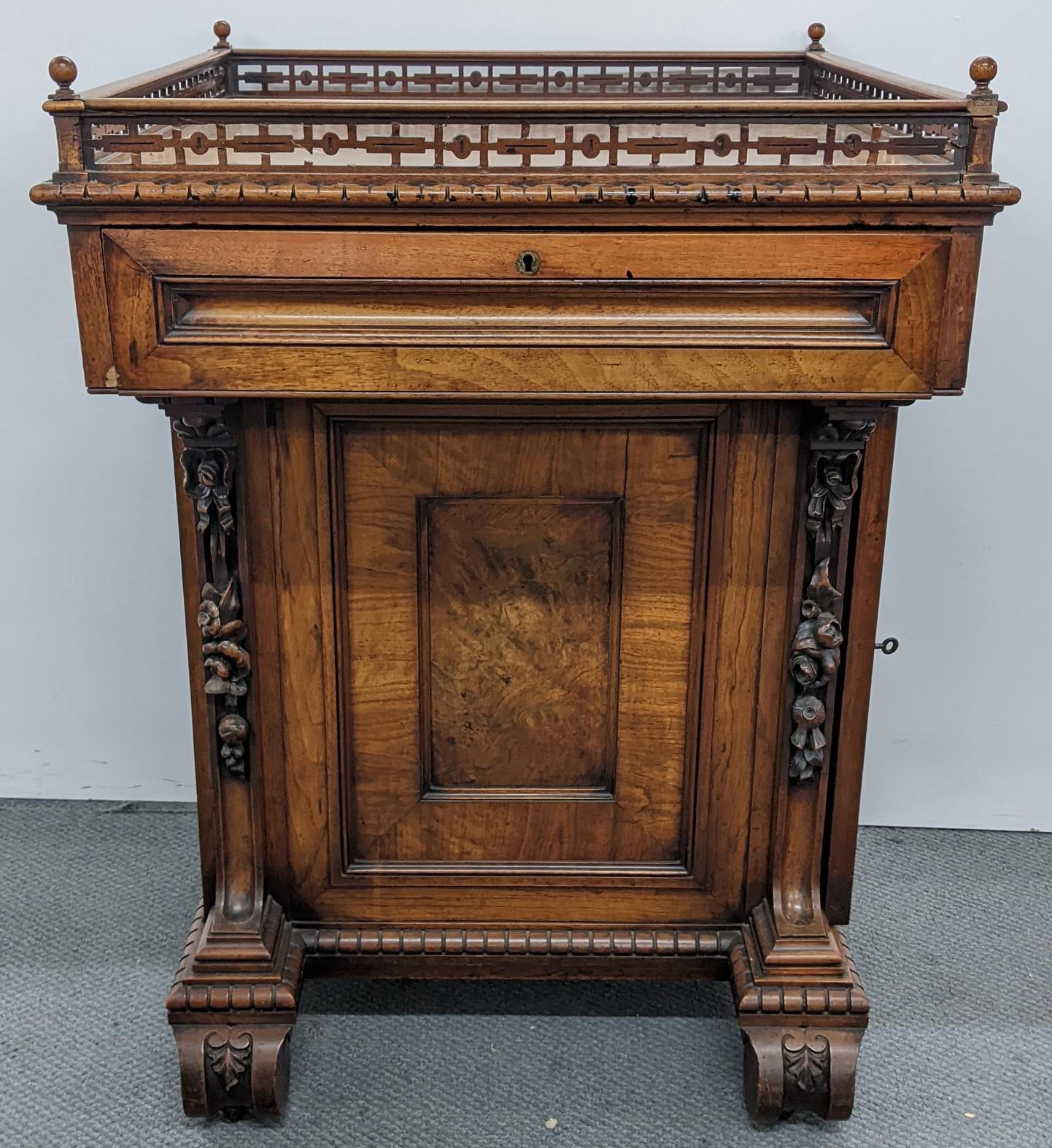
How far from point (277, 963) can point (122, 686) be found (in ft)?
2.48

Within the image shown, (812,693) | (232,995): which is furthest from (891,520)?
(232,995)

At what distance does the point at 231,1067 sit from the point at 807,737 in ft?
2.37

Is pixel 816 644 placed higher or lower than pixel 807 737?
higher

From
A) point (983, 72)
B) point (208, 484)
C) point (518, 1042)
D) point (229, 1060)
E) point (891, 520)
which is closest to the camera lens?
point (983, 72)

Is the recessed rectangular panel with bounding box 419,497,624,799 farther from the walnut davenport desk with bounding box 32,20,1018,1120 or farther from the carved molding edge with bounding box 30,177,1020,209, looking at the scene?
the carved molding edge with bounding box 30,177,1020,209

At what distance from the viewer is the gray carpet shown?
1.59 metres

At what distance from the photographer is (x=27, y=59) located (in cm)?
192

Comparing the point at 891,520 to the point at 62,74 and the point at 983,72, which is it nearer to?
the point at 983,72

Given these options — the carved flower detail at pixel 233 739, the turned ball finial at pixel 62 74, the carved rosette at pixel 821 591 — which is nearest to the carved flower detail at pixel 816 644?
the carved rosette at pixel 821 591

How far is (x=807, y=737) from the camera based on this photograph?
157cm

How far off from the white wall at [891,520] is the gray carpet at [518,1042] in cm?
22

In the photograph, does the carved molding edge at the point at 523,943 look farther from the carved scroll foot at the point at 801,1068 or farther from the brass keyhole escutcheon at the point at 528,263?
the brass keyhole escutcheon at the point at 528,263

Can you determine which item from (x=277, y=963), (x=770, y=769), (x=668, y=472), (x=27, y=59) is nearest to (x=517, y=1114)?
(x=277, y=963)

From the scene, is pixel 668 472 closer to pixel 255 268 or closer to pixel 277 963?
pixel 255 268
